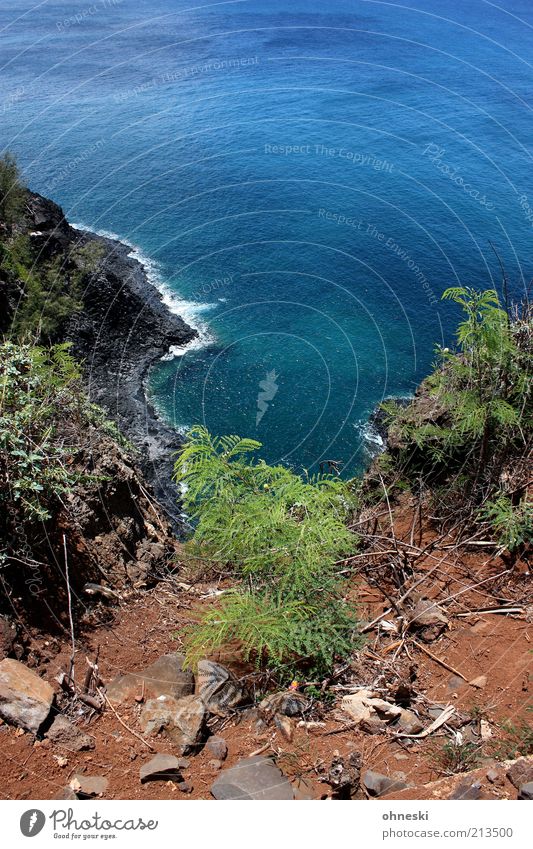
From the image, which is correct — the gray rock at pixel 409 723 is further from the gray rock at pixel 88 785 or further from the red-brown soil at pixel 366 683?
the gray rock at pixel 88 785

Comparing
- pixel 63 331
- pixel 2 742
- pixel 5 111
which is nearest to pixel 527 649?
pixel 2 742

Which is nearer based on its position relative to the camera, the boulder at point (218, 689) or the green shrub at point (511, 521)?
the boulder at point (218, 689)

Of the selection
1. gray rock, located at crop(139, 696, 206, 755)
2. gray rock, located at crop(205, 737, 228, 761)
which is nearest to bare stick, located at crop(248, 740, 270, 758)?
gray rock, located at crop(205, 737, 228, 761)

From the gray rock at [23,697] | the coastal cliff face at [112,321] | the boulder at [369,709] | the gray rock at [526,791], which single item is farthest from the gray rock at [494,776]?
the coastal cliff face at [112,321]

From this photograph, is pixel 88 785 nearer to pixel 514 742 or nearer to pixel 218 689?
pixel 218 689

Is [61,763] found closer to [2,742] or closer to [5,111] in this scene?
[2,742]
